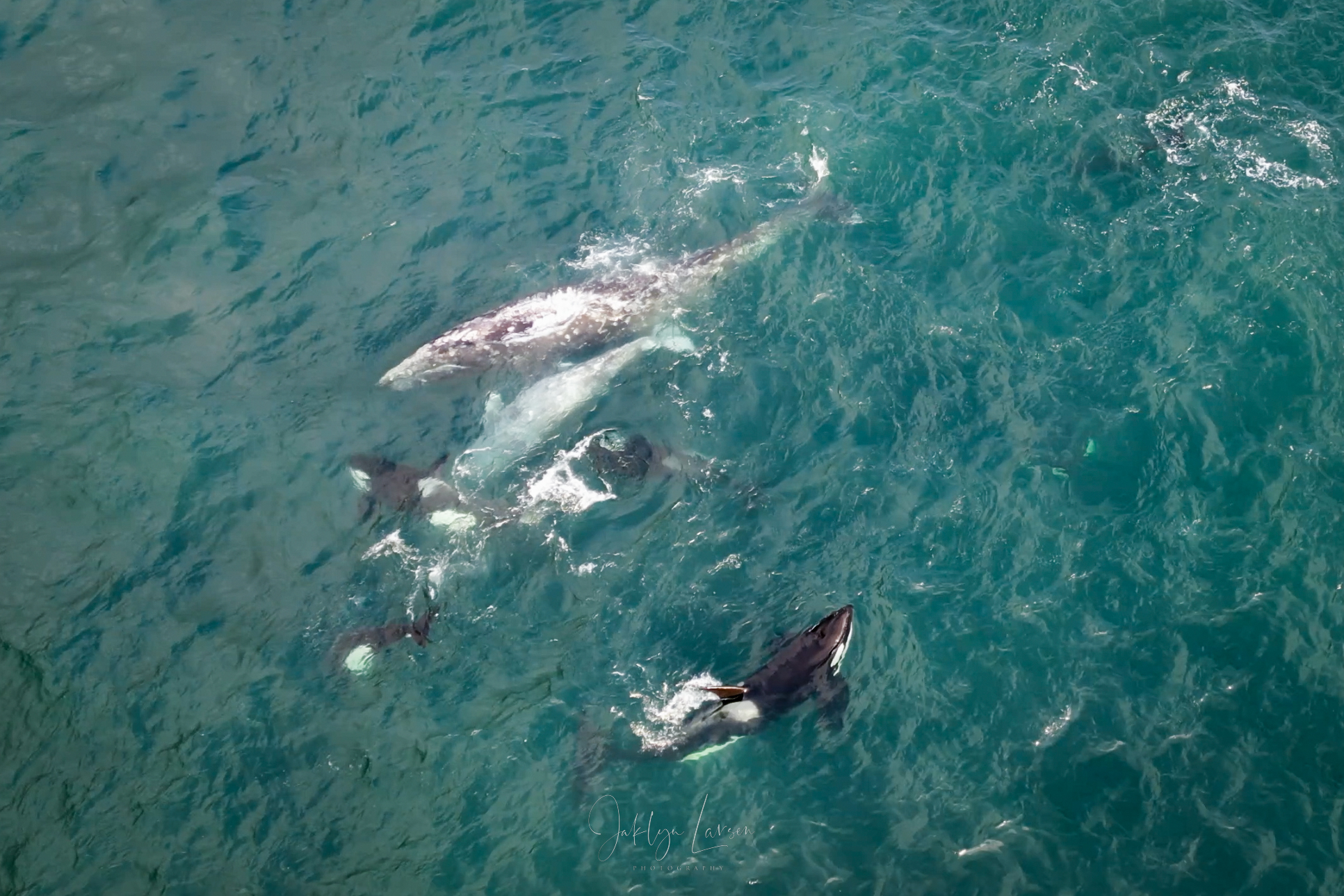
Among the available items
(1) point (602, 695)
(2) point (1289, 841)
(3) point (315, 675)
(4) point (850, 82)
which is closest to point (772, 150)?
(4) point (850, 82)

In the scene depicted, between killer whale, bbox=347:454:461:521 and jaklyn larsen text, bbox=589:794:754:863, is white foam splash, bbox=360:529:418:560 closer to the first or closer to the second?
killer whale, bbox=347:454:461:521

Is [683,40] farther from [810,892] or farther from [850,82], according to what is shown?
[810,892]

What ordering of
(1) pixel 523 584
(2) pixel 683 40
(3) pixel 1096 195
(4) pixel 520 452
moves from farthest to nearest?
(2) pixel 683 40
(3) pixel 1096 195
(4) pixel 520 452
(1) pixel 523 584

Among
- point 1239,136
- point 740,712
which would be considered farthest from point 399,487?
point 1239,136

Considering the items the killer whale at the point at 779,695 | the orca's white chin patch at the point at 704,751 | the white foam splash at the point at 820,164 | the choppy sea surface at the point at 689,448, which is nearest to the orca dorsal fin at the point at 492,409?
the choppy sea surface at the point at 689,448

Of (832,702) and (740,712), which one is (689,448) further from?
(832,702)
